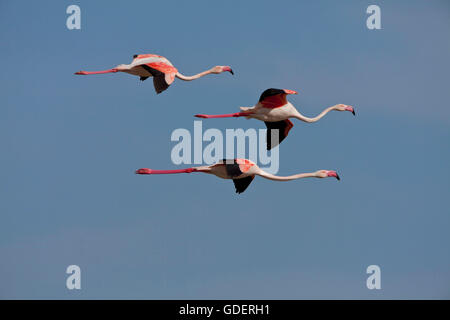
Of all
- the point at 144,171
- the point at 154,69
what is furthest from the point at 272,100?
the point at 144,171

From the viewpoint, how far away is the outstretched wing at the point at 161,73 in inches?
1631

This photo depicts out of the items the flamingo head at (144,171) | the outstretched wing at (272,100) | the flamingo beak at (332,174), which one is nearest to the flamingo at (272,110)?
the outstretched wing at (272,100)

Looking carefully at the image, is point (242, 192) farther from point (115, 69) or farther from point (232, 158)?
point (115, 69)

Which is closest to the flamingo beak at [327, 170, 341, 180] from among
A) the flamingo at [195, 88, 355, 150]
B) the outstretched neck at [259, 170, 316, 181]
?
the outstretched neck at [259, 170, 316, 181]

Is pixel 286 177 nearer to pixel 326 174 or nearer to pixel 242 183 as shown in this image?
pixel 326 174

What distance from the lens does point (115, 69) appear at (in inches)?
1709

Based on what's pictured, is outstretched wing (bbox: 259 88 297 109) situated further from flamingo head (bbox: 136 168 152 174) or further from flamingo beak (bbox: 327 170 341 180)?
flamingo head (bbox: 136 168 152 174)

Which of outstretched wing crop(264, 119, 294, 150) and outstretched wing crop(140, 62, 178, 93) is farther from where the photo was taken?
outstretched wing crop(264, 119, 294, 150)

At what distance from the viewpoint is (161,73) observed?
42.0 metres

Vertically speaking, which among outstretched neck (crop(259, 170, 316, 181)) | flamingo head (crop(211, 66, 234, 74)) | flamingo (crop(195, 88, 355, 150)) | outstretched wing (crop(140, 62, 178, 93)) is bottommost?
outstretched neck (crop(259, 170, 316, 181))

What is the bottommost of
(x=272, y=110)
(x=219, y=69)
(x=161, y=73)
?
(x=272, y=110)

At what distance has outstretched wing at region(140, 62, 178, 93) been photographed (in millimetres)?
41438
